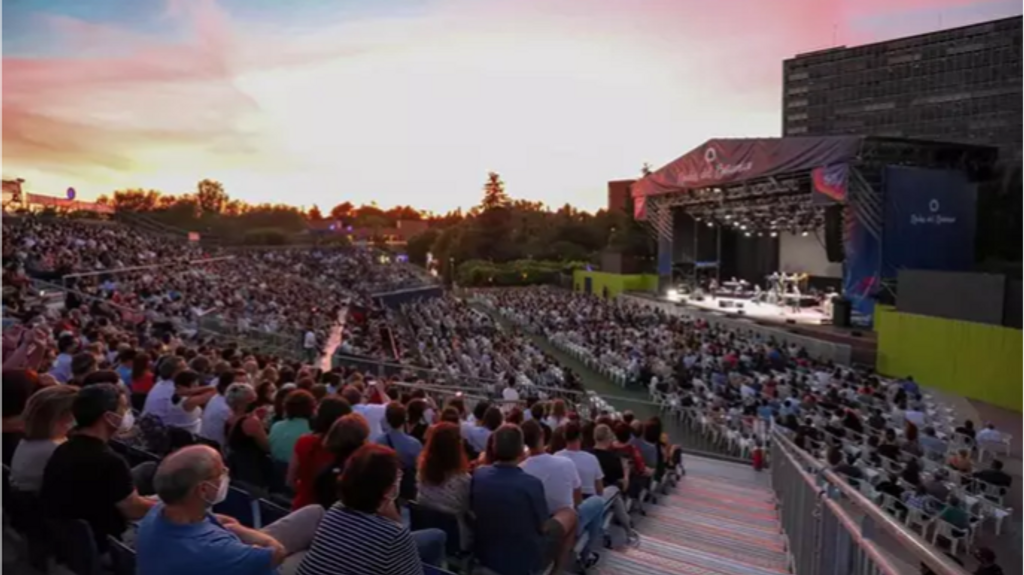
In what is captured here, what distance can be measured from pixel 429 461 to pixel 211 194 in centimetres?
9731

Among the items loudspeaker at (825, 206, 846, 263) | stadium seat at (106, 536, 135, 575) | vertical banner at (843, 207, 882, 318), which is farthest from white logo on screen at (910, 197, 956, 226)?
stadium seat at (106, 536, 135, 575)

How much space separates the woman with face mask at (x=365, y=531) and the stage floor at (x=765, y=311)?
927 inches

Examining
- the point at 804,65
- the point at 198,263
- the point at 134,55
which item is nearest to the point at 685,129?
the point at 804,65

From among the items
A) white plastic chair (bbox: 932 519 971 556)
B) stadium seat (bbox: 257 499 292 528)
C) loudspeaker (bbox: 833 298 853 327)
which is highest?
stadium seat (bbox: 257 499 292 528)

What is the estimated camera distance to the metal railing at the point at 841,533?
183 centimetres

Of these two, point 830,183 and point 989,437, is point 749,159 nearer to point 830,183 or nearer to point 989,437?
point 830,183

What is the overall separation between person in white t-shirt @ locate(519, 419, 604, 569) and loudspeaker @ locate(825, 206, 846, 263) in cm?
2288

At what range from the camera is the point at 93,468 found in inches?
110

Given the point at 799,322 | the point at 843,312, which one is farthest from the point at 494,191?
the point at 843,312

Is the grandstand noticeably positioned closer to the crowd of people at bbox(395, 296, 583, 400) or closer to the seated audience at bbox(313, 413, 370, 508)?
the seated audience at bbox(313, 413, 370, 508)

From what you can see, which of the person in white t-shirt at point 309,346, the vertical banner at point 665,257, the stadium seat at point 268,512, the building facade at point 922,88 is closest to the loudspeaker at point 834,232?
the vertical banner at point 665,257

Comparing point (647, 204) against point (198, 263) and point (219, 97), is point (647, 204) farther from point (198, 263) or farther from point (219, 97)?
point (219, 97)

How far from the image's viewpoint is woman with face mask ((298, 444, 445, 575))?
7.58 feet

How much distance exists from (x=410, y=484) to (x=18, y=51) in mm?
4892
